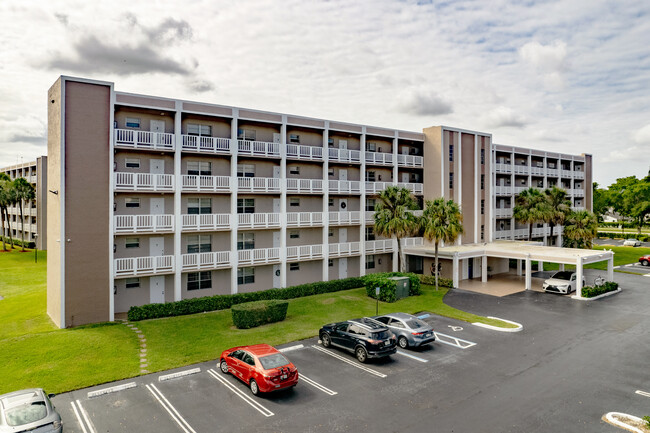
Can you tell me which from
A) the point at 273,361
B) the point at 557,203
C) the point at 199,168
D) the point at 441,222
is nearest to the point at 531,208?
the point at 557,203

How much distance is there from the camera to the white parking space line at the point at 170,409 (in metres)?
13.3

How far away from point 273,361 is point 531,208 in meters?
40.5

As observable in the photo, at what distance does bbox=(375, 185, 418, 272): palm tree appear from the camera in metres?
33.8

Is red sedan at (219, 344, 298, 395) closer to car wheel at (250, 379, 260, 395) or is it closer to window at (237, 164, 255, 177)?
car wheel at (250, 379, 260, 395)

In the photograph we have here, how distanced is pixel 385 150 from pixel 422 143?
4.54 metres

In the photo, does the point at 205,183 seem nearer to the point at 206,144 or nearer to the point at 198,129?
the point at 206,144

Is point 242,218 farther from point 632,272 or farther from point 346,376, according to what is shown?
point 632,272

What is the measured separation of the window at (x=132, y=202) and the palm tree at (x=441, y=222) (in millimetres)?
22314

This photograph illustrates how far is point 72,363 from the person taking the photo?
1853 cm

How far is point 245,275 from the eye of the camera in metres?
31.7

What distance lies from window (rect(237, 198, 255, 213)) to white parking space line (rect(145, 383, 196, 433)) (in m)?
17.0

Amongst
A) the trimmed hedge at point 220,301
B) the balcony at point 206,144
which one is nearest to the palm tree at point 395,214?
the trimmed hedge at point 220,301

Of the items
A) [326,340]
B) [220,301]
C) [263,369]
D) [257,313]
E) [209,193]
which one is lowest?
[326,340]

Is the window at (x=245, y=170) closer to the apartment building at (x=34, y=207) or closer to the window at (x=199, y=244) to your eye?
the window at (x=199, y=244)
